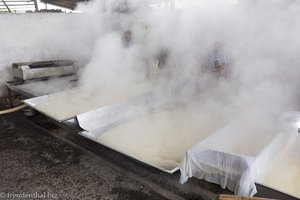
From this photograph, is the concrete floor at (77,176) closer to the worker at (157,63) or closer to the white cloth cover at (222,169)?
the white cloth cover at (222,169)

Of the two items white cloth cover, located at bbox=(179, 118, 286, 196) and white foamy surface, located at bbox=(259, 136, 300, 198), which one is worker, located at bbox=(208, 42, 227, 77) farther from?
white cloth cover, located at bbox=(179, 118, 286, 196)

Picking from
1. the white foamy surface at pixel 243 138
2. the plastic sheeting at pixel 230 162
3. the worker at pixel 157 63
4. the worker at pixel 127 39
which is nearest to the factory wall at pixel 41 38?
the worker at pixel 127 39

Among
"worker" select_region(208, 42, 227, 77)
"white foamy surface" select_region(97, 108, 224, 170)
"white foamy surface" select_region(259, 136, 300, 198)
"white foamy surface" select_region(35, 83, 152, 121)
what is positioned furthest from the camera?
"worker" select_region(208, 42, 227, 77)

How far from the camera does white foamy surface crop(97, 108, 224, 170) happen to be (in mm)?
2488

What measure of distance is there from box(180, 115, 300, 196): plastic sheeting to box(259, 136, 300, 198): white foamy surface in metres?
0.07

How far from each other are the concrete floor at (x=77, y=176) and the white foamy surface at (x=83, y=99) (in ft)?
1.34

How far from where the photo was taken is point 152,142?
2.78 meters

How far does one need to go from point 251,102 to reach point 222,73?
743mm

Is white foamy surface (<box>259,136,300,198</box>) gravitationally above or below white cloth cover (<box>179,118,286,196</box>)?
below

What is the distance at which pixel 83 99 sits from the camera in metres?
3.94

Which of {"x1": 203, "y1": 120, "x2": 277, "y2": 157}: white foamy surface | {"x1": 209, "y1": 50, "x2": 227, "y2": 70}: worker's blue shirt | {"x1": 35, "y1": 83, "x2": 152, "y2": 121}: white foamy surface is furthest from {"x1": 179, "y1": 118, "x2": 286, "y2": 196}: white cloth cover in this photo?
{"x1": 209, "y1": 50, "x2": 227, "y2": 70}: worker's blue shirt

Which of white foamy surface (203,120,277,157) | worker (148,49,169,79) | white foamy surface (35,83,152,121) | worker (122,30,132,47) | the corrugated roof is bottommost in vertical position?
white foamy surface (203,120,277,157)

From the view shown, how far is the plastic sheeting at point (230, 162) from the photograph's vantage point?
1789mm

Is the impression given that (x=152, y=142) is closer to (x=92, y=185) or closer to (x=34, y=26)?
(x=92, y=185)
